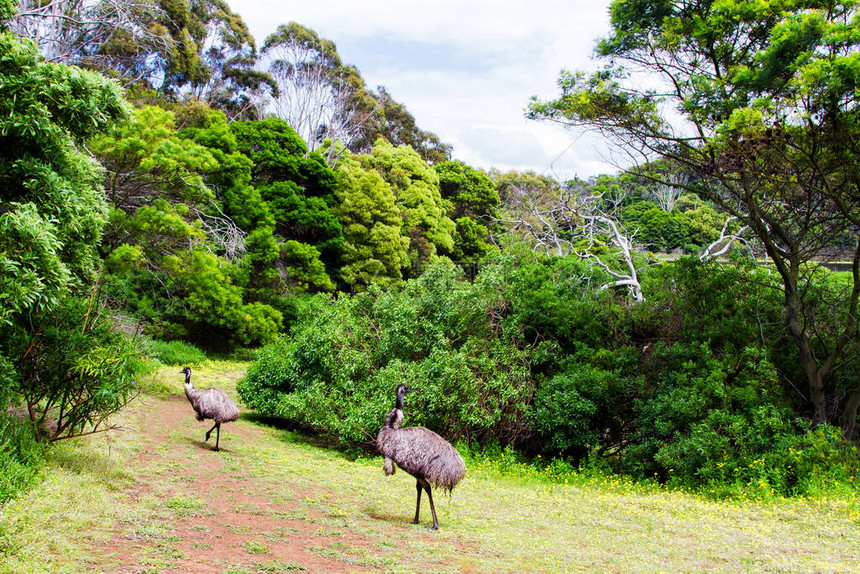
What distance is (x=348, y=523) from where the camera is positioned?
6363mm

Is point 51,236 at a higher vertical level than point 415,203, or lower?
lower

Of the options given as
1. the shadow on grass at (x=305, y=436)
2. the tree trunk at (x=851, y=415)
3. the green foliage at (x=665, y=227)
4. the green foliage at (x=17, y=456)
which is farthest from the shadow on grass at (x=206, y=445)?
the green foliage at (x=665, y=227)

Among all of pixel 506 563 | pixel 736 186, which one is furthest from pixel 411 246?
A: pixel 506 563

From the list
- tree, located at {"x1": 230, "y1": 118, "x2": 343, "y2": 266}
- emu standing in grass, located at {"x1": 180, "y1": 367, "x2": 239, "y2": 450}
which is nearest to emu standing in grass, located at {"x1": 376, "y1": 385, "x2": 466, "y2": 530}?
emu standing in grass, located at {"x1": 180, "y1": 367, "x2": 239, "y2": 450}

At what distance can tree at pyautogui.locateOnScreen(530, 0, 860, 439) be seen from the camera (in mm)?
9383

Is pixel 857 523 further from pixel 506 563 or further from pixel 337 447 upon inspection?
pixel 337 447

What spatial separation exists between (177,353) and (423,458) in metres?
15.2

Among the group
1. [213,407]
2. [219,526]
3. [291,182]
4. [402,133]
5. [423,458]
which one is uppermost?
[402,133]

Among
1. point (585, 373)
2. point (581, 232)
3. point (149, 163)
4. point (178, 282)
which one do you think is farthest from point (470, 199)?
point (585, 373)

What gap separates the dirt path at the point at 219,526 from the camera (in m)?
4.78

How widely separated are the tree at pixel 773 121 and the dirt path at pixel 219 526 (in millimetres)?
8658

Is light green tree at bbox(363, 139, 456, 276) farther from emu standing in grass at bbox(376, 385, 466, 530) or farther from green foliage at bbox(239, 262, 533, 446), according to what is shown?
emu standing in grass at bbox(376, 385, 466, 530)

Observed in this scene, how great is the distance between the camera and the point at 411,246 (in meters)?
32.0

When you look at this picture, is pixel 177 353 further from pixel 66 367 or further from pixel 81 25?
pixel 66 367
